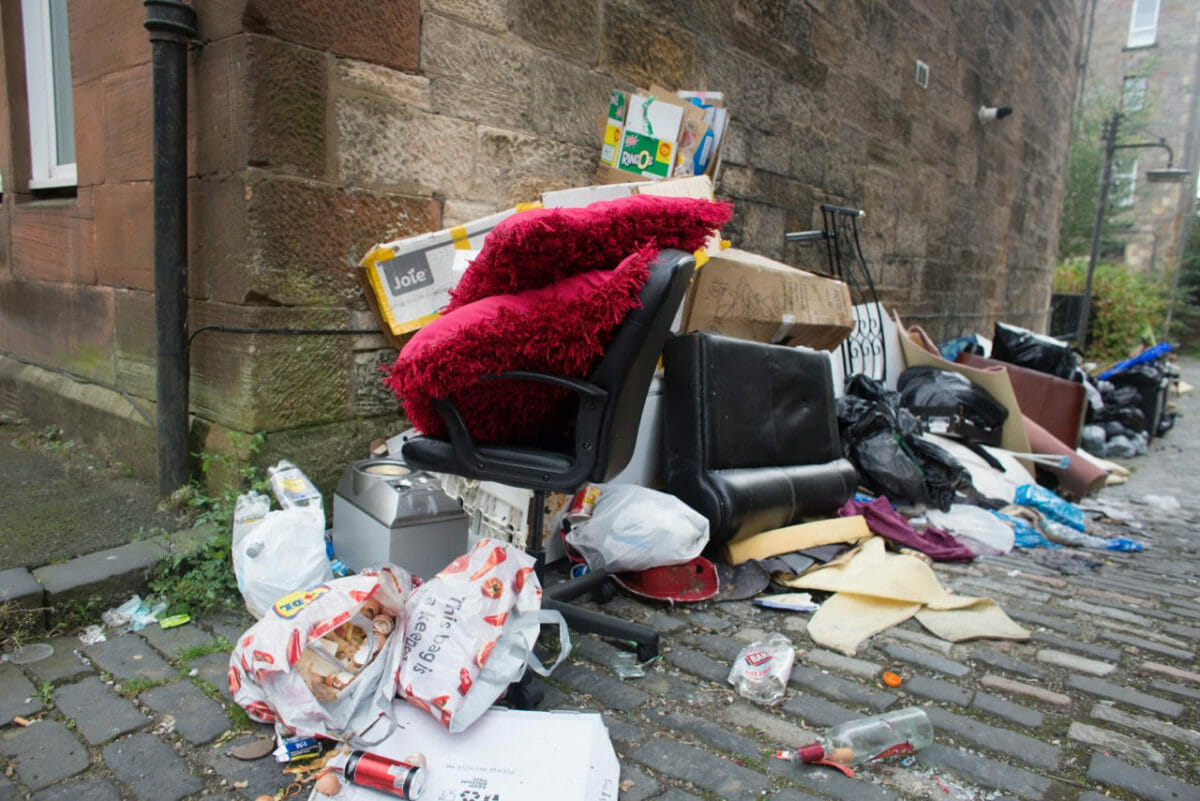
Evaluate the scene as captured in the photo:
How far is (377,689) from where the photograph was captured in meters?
1.72

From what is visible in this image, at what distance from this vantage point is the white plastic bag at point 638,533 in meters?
2.52

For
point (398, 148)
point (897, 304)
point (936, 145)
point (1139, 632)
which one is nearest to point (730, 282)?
point (398, 148)

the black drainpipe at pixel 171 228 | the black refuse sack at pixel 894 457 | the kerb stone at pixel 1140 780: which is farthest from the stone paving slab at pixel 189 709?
the black refuse sack at pixel 894 457

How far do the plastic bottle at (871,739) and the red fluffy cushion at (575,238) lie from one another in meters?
1.16

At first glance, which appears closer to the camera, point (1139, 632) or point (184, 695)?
point (184, 695)

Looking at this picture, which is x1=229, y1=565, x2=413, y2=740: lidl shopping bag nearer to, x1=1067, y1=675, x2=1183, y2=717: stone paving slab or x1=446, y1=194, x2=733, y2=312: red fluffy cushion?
x1=446, y1=194, x2=733, y2=312: red fluffy cushion

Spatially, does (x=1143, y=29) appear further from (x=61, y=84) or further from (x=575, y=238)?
(x=575, y=238)

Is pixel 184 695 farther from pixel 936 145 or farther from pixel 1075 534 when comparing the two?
pixel 936 145

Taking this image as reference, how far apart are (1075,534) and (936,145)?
4.08 meters

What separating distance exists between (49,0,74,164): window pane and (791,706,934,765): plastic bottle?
3.80 m

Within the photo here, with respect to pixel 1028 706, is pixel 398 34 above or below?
above

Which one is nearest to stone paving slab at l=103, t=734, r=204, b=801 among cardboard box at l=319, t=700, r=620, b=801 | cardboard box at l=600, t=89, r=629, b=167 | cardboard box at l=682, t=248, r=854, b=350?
cardboard box at l=319, t=700, r=620, b=801

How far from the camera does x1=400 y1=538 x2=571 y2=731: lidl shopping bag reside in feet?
5.56

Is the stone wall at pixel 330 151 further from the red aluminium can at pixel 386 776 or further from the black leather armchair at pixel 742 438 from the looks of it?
the red aluminium can at pixel 386 776
